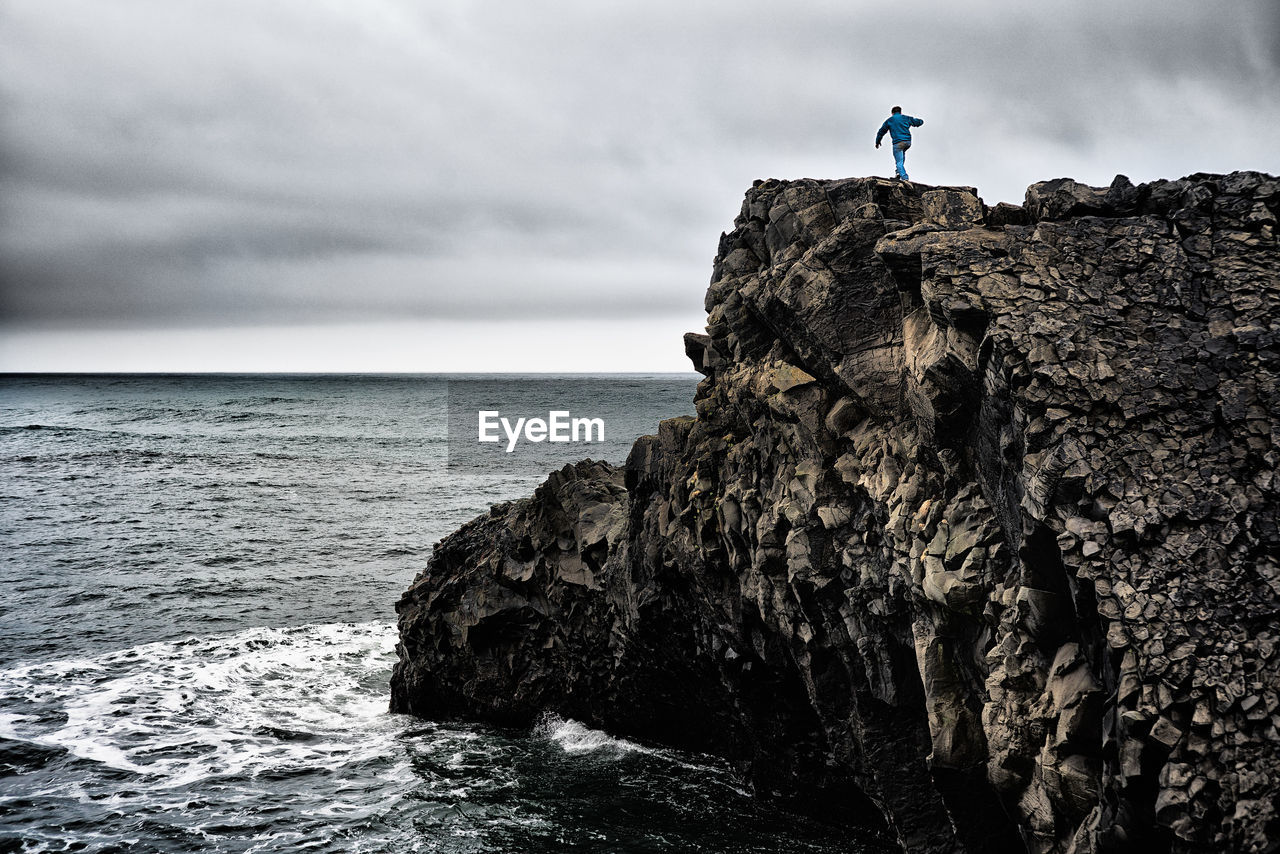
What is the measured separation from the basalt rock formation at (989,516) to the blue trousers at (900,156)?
198 centimetres

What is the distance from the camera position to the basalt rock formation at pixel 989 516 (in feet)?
28.8

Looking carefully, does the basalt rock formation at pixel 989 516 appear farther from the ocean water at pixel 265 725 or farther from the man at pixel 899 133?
the ocean water at pixel 265 725

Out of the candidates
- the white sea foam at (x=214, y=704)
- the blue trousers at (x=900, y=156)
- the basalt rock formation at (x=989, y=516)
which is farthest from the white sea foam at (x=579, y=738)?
the blue trousers at (x=900, y=156)

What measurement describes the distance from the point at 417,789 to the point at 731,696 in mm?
7708

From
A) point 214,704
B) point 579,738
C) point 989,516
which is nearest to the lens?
point 989,516

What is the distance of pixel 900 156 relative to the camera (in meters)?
17.7

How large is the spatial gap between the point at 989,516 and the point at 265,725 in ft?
69.7

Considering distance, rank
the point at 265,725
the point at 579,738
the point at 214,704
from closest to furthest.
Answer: the point at 579,738
the point at 265,725
the point at 214,704

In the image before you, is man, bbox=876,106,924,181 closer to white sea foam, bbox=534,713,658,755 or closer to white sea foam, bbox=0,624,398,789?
white sea foam, bbox=534,713,658,755

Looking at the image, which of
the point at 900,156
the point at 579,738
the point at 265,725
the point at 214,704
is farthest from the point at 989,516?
the point at 214,704

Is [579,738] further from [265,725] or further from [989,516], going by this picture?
→ [989,516]

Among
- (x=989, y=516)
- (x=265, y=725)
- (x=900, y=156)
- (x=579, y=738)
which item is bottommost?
(x=265, y=725)

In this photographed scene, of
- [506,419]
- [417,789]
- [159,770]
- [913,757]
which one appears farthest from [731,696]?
[506,419]

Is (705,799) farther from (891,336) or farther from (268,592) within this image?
(268,592)
